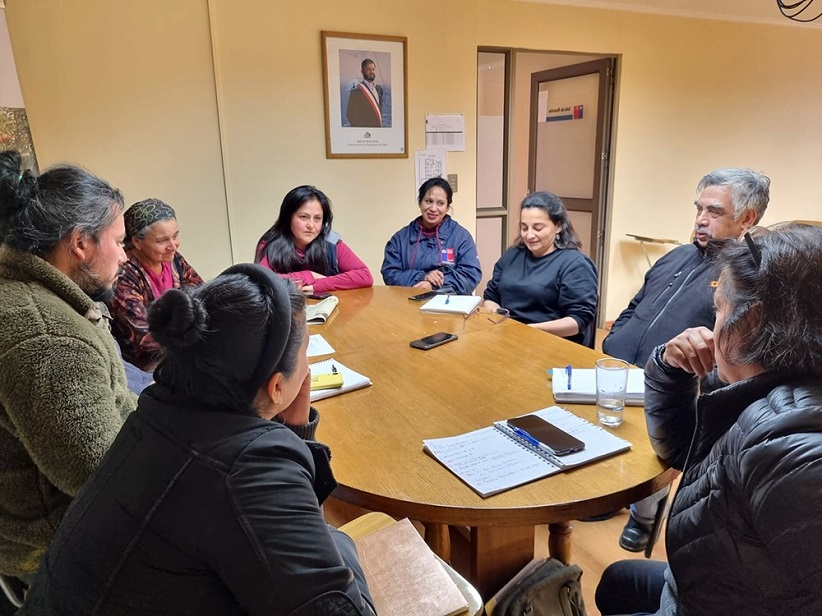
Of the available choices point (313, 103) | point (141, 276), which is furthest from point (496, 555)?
point (313, 103)

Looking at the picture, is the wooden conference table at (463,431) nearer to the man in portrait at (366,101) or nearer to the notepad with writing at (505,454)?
the notepad with writing at (505,454)

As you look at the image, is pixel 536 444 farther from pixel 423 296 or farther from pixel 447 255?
pixel 447 255

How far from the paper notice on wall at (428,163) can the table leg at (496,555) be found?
9.09ft

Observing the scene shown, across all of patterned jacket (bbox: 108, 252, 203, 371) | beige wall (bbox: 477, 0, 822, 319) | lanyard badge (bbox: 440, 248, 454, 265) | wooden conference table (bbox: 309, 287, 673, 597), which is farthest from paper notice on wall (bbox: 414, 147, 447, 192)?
patterned jacket (bbox: 108, 252, 203, 371)

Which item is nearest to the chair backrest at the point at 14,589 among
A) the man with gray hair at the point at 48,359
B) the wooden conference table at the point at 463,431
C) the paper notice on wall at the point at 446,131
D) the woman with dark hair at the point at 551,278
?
the man with gray hair at the point at 48,359

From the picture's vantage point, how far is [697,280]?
194 cm

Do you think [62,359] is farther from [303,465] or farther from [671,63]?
[671,63]

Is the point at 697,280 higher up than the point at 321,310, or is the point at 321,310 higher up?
the point at 697,280

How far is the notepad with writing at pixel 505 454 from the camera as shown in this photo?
3.52 ft

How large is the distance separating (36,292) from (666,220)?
14.8 feet

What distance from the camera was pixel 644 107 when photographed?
4.18 metres

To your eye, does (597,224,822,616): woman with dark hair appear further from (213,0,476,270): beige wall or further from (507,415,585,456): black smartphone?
(213,0,476,270): beige wall

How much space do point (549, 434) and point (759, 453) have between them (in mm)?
509

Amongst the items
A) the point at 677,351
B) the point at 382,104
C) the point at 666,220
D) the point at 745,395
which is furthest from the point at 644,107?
the point at 745,395
